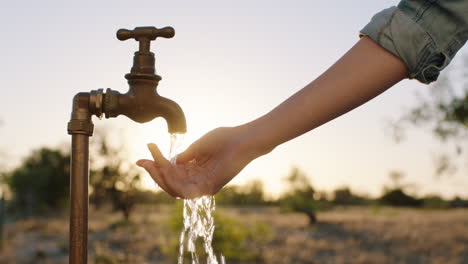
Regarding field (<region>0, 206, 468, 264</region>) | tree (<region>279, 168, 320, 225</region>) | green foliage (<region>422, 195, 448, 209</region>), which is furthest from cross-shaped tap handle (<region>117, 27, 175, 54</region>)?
green foliage (<region>422, 195, 448, 209</region>)

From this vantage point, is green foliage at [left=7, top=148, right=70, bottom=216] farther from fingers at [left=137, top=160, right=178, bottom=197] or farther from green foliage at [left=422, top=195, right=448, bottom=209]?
fingers at [left=137, top=160, right=178, bottom=197]

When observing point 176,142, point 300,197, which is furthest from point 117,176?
point 176,142

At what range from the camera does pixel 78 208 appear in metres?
1.69

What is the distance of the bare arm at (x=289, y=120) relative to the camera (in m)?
0.97

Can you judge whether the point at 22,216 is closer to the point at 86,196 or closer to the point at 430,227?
the point at 430,227

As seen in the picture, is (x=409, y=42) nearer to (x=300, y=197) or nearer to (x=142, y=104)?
(x=142, y=104)

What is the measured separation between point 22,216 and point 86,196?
27.7m

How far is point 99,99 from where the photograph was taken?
5.72 feet

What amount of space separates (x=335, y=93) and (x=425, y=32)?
0.21 m

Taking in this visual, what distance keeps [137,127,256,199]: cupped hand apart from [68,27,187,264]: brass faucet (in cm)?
43

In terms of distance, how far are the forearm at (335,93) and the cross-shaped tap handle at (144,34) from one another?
72 cm

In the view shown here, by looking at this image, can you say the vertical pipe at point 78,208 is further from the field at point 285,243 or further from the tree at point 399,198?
the tree at point 399,198

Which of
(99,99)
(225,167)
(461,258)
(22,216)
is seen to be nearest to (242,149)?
(225,167)

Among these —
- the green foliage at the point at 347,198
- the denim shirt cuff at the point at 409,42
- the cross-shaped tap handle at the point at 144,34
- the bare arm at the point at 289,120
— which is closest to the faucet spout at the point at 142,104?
the cross-shaped tap handle at the point at 144,34
